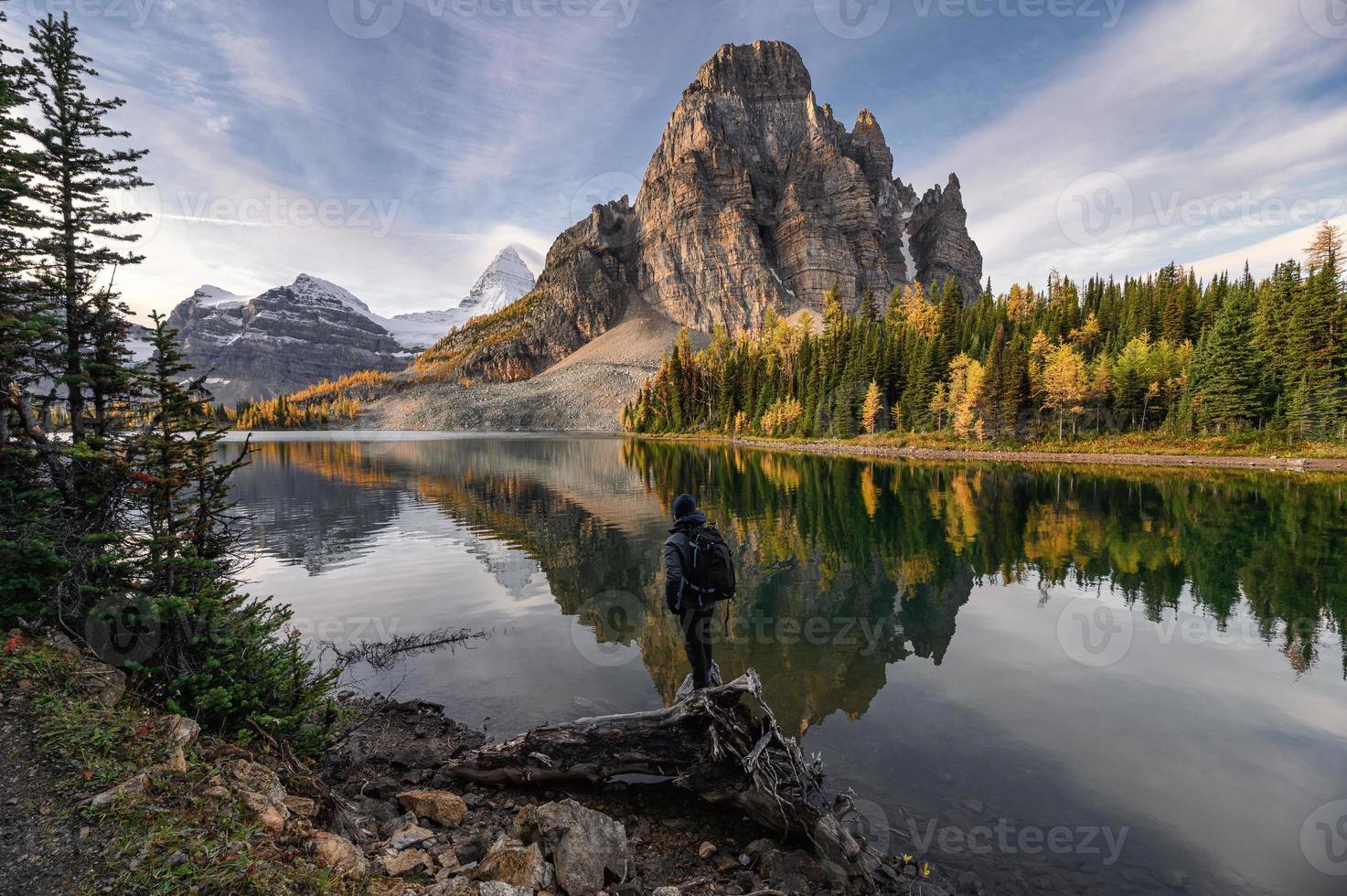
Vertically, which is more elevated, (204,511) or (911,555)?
(204,511)

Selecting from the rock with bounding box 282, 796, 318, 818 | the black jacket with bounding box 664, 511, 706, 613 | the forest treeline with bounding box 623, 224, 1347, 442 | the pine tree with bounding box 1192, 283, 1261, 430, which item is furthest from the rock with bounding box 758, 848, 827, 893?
the pine tree with bounding box 1192, 283, 1261, 430

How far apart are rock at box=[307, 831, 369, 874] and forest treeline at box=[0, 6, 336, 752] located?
3243 mm

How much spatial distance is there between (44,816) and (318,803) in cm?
253

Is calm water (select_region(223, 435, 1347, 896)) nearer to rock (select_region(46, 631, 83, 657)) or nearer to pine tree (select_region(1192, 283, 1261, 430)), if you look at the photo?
rock (select_region(46, 631, 83, 657))

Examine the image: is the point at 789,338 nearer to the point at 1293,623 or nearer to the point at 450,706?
the point at 1293,623

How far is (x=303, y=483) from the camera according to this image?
57188 mm

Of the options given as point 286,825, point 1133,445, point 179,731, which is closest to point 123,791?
point 179,731

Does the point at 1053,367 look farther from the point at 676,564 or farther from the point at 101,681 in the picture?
the point at 101,681

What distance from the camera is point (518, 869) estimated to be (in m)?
6.07

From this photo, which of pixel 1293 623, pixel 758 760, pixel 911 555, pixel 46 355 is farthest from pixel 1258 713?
pixel 46 355

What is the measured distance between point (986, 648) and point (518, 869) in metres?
14.4

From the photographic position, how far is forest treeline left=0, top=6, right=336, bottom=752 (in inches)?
318

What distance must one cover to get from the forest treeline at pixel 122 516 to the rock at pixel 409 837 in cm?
272

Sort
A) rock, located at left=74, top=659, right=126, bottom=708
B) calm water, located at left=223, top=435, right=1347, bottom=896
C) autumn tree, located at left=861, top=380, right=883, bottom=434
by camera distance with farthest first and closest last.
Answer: autumn tree, located at left=861, top=380, right=883, bottom=434 < calm water, located at left=223, top=435, right=1347, bottom=896 < rock, located at left=74, top=659, right=126, bottom=708
